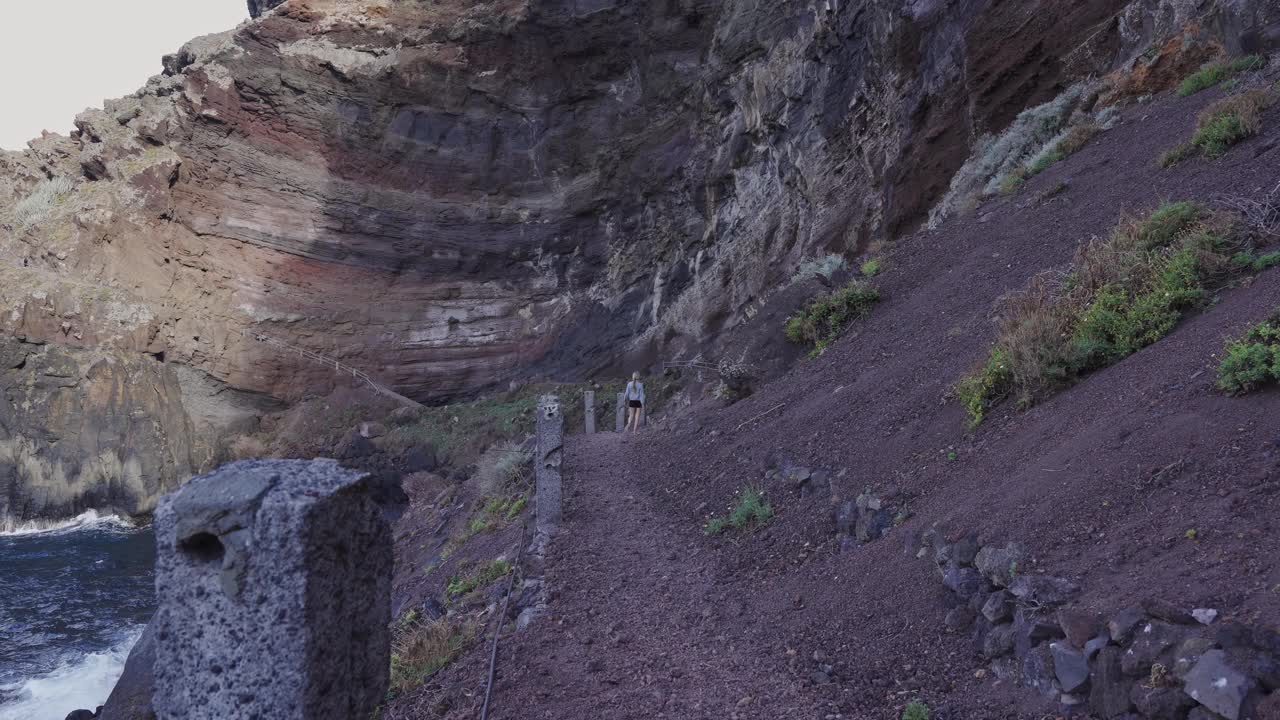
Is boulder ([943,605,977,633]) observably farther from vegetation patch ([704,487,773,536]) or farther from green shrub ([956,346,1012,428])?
vegetation patch ([704,487,773,536])

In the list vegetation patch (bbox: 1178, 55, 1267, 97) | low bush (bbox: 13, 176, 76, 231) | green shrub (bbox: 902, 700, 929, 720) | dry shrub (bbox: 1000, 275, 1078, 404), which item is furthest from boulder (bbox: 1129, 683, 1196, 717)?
low bush (bbox: 13, 176, 76, 231)

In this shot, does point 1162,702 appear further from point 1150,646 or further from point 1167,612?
point 1167,612

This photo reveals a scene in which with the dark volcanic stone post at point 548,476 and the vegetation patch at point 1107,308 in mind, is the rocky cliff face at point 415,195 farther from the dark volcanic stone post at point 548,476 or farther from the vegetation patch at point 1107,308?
the vegetation patch at point 1107,308

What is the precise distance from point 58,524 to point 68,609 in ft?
29.9

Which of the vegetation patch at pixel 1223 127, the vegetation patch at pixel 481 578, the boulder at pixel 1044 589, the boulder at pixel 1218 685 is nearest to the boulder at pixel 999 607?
the boulder at pixel 1044 589

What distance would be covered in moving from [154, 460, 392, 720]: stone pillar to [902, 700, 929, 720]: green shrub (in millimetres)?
2741

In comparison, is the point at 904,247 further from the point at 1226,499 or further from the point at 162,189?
the point at 162,189

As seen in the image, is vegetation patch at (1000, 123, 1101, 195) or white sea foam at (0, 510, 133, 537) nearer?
vegetation patch at (1000, 123, 1101, 195)

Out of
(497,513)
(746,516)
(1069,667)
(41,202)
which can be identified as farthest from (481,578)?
(41,202)

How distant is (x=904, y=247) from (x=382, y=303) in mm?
21598

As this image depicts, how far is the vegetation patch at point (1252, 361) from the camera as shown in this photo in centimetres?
454

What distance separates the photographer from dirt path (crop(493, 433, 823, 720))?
201 inches

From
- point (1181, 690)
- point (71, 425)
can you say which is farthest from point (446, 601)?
point (71, 425)

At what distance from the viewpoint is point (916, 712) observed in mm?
4117
